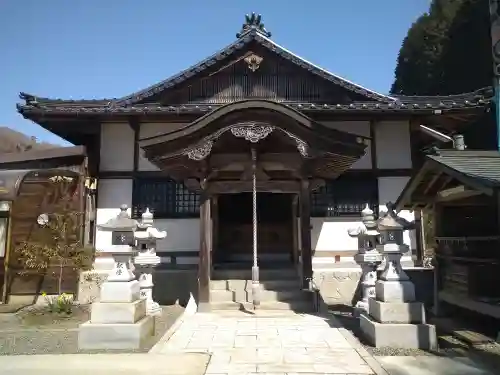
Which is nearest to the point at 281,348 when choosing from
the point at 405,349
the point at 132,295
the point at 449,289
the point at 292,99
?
the point at 405,349

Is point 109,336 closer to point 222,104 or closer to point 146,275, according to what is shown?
point 146,275

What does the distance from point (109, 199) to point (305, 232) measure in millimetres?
6116

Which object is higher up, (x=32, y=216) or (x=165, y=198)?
(x=165, y=198)

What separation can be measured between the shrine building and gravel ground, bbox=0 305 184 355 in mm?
2253

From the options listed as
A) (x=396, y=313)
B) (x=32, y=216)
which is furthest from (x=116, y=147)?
(x=396, y=313)

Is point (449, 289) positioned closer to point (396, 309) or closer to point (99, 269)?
point (396, 309)

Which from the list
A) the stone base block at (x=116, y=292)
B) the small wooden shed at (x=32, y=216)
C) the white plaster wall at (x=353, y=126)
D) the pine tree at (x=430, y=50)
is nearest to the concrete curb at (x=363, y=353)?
the stone base block at (x=116, y=292)

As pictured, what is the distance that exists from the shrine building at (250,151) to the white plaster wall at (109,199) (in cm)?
3

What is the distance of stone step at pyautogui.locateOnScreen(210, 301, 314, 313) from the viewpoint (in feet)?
32.0

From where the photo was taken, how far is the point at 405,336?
648cm

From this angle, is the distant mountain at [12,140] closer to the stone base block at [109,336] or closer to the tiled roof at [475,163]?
the stone base block at [109,336]

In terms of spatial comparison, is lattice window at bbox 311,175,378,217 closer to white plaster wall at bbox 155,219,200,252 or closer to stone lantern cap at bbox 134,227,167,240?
white plaster wall at bbox 155,219,200,252

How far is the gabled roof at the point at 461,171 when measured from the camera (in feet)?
20.6

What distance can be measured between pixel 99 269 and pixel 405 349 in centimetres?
899
